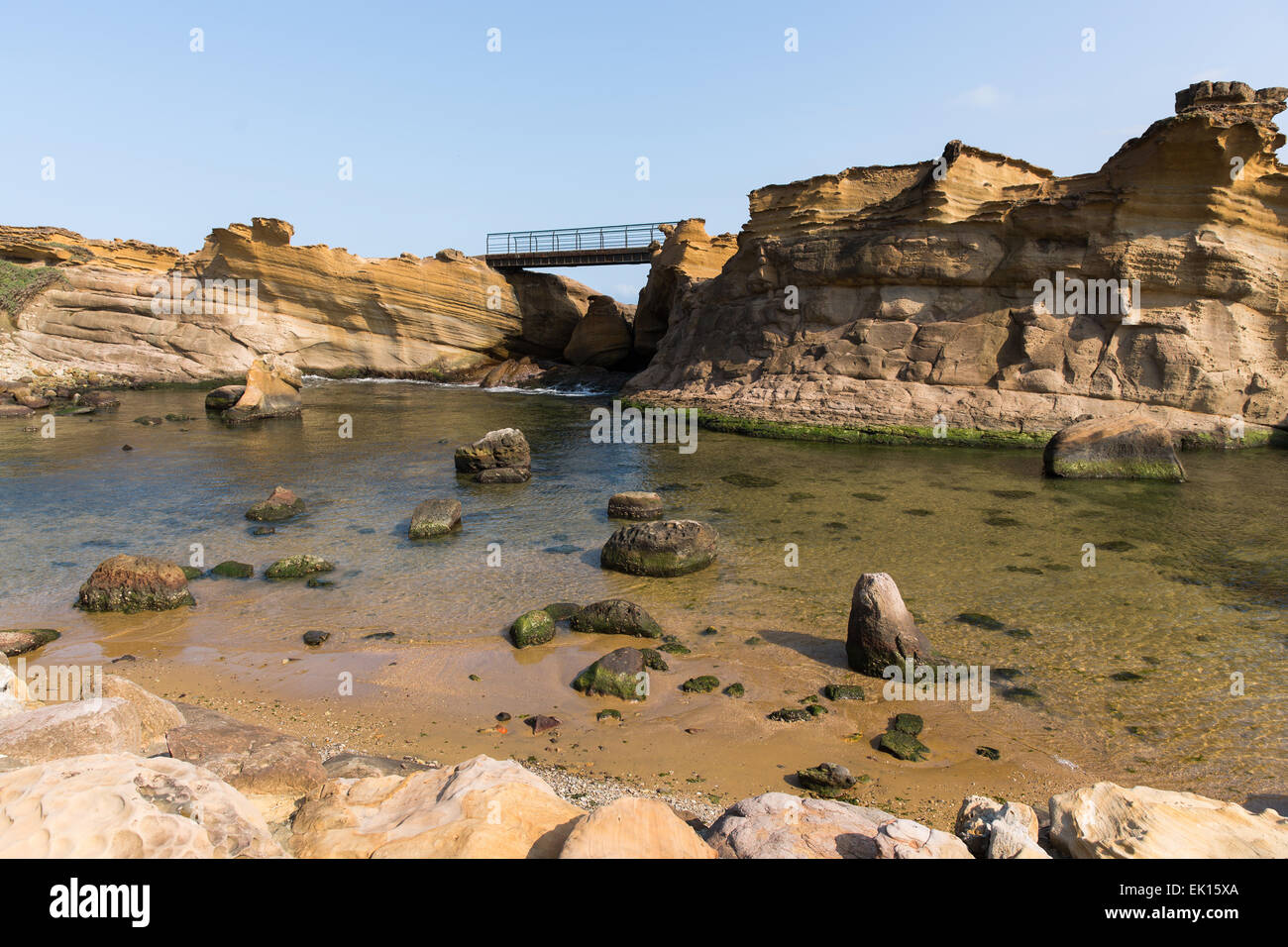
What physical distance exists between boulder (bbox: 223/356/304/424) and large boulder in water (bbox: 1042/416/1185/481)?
1025 inches

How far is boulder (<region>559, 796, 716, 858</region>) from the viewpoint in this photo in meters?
3.60

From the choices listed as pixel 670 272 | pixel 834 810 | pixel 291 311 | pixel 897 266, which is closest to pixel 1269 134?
pixel 897 266

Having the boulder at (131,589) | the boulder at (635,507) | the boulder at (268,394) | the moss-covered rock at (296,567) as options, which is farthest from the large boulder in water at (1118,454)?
the boulder at (268,394)

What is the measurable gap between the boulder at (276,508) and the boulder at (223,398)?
17688mm

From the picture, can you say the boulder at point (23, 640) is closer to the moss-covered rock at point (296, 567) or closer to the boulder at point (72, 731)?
the moss-covered rock at point (296, 567)

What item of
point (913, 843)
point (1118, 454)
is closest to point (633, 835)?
point (913, 843)

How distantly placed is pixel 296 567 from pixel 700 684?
6.72 meters

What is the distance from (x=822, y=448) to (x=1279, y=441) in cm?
1302

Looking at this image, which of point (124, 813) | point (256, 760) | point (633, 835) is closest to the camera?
point (124, 813)

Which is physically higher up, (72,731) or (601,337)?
(601,337)

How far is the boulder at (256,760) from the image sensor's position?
486 cm

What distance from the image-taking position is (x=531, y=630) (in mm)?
8898

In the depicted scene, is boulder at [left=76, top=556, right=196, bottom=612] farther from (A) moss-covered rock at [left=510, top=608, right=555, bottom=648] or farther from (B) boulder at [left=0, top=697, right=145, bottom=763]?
(B) boulder at [left=0, top=697, right=145, bottom=763]

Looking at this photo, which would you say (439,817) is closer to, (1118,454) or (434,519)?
(434,519)
